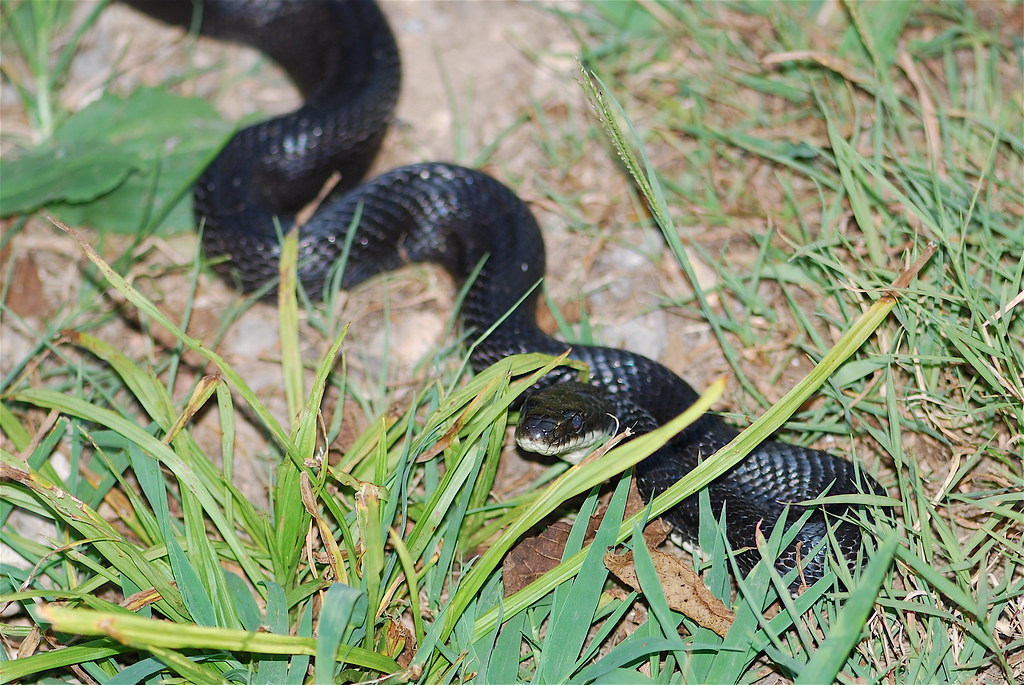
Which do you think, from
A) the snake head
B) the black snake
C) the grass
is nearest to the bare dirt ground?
the grass

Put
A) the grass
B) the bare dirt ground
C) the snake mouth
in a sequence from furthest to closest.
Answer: the bare dirt ground, the snake mouth, the grass

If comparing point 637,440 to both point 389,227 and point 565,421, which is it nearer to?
point 565,421

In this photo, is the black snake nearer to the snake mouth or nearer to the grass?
the grass

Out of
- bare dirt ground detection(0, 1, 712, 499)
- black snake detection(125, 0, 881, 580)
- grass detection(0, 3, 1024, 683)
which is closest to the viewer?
grass detection(0, 3, 1024, 683)

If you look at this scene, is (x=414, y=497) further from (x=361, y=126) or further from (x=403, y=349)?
(x=361, y=126)

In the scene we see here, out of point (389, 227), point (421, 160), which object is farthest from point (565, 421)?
point (421, 160)

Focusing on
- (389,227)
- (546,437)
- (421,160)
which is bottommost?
(546,437)
